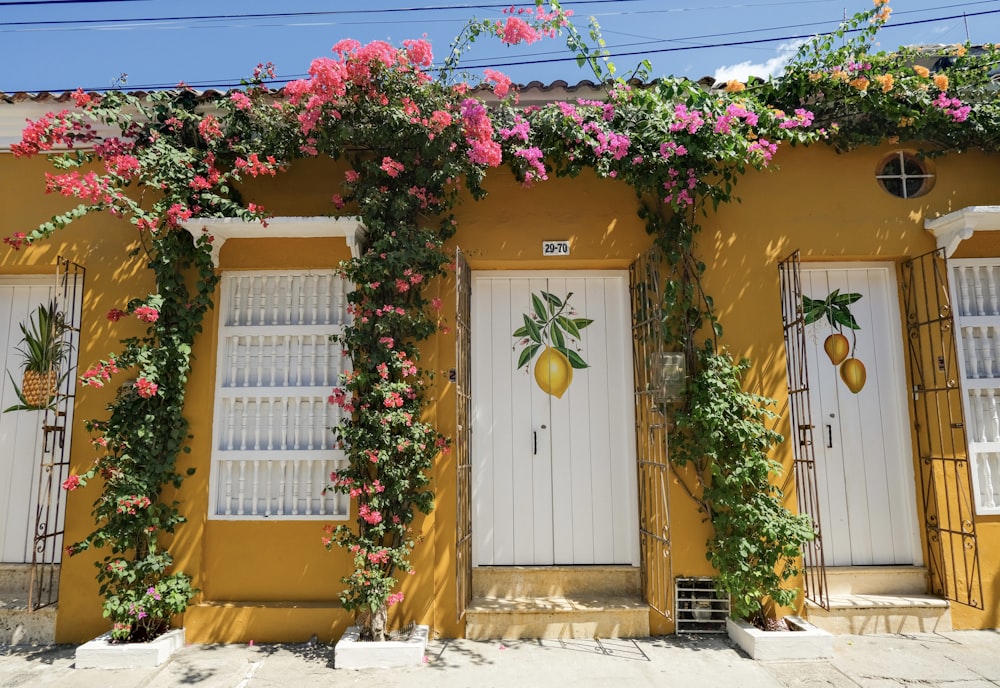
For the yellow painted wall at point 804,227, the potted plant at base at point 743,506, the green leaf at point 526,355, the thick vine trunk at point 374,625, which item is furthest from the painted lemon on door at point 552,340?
the thick vine trunk at point 374,625

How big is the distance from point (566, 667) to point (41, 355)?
4.22 metres

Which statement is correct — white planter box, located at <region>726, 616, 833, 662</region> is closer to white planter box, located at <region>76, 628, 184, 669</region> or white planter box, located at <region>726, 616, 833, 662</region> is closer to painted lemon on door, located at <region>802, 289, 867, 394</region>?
painted lemon on door, located at <region>802, 289, 867, 394</region>

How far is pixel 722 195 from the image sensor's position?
440 centimetres

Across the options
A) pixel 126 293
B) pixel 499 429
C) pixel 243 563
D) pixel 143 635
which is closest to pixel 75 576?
pixel 143 635

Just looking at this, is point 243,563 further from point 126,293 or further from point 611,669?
point 611,669

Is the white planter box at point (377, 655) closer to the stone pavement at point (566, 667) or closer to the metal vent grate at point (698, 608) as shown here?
the stone pavement at point (566, 667)

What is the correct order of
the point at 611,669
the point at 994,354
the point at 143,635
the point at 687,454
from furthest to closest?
the point at 994,354
the point at 687,454
the point at 143,635
the point at 611,669

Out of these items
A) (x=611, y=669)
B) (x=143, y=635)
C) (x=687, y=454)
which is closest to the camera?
(x=611, y=669)

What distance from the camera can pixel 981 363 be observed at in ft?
15.1

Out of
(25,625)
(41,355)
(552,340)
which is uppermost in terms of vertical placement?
(552,340)

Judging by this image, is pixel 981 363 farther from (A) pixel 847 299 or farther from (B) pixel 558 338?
(B) pixel 558 338

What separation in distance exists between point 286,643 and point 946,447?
15.5 feet

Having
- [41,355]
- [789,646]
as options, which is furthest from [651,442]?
[41,355]

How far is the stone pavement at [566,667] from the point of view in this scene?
11.9ft
